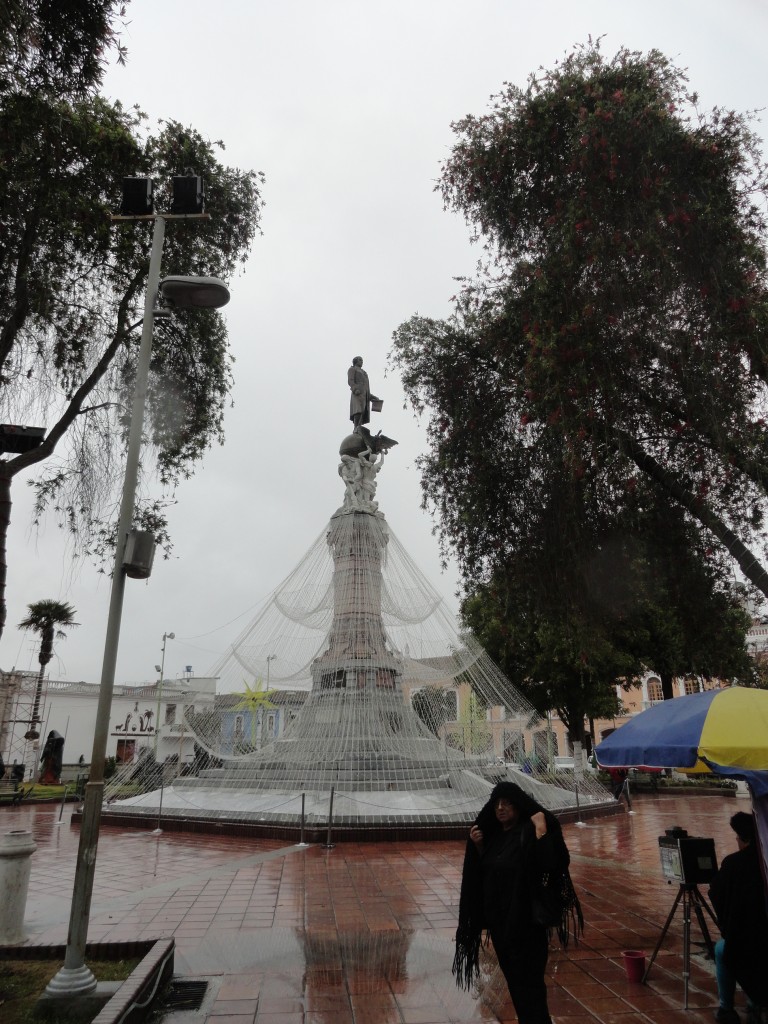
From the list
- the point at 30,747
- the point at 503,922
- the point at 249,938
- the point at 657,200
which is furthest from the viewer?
the point at 30,747

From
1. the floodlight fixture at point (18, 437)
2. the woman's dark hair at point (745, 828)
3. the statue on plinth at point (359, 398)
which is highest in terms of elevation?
the statue on plinth at point (359, 398)

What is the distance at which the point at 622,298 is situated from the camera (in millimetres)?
8078

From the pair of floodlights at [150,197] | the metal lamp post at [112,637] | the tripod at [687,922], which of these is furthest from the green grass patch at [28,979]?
the pair of floodlights at [150,197]

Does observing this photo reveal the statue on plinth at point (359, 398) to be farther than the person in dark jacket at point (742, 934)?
Yes

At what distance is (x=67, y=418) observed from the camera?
332 inches

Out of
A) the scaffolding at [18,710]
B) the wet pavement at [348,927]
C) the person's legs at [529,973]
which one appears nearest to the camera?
the person's legs at [529,973]

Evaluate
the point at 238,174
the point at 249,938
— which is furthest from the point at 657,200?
the point at 249,938

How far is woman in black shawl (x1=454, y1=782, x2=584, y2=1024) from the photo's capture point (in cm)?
342

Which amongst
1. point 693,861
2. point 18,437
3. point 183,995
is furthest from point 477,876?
point 18,437

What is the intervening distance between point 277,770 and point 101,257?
32.5 feet

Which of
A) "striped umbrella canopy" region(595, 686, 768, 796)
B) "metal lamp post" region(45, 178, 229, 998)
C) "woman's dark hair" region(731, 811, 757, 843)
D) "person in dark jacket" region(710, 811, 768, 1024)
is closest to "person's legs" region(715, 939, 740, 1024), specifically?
"person in dark jacket" region(710, 811, 768, 1024)

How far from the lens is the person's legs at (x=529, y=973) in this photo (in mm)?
3375

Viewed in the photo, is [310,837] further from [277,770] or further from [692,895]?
[692,895]

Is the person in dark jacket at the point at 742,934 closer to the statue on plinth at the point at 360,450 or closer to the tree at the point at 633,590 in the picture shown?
the tree at the point at 633,590
